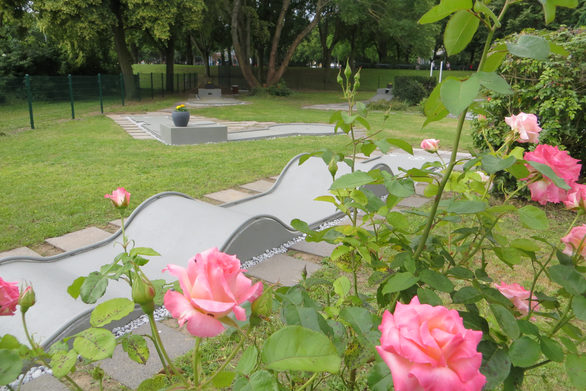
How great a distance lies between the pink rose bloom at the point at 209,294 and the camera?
1.66 feet

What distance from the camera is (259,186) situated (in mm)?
5680

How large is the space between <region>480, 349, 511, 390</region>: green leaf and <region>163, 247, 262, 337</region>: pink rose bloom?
1.52 feet

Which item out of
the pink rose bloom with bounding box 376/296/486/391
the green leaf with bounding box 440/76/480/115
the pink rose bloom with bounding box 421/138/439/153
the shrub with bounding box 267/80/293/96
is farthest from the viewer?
the shrub with bounding box 267/80/293/96

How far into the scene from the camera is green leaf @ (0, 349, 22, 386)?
558mm

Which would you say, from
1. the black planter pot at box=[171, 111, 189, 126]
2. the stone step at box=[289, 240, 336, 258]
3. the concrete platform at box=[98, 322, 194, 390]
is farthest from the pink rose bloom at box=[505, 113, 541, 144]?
the black planter pot at box=[171, 111, 189, 126]

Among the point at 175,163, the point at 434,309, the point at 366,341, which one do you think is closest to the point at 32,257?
the point at 366,341

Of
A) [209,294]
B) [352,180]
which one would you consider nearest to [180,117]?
[352,180]

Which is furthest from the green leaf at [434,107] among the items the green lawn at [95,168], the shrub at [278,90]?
the shrub at [278,90]

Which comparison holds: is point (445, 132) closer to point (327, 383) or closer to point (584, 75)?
point (584, 75)

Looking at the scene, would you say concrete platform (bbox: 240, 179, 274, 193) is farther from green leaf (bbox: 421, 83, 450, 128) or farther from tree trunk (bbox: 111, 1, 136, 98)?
tree trunk (bbox: 111, 1, 136, 98)

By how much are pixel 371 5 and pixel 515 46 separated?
21179 millimetres

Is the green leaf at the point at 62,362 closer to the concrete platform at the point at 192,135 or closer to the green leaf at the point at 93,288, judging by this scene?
the green leaf at the point at 93,288

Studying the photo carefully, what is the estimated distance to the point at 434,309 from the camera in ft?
1.68

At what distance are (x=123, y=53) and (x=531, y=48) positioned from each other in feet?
63.6
